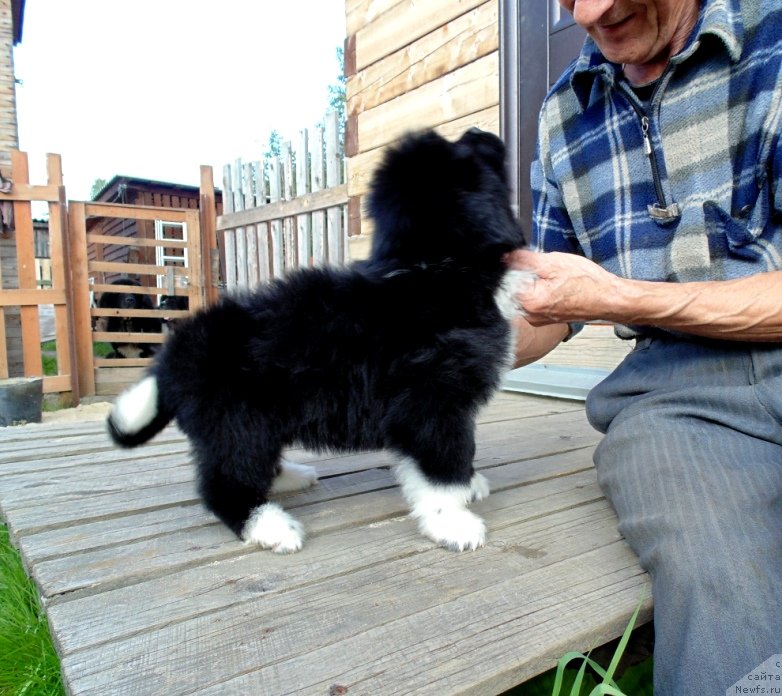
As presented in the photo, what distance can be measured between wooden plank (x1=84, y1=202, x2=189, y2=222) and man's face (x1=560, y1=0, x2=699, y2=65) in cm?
675

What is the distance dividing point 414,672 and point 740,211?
1.46 metres

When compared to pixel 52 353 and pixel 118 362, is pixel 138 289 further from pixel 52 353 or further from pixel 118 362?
pixel 52 353

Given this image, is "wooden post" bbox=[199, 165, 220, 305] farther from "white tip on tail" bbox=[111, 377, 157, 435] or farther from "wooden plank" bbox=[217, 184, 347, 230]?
"white tip on tail" bbox=[111, 377, 157, 435]

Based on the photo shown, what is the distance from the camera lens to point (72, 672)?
1063mm

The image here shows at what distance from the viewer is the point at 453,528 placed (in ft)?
5.19

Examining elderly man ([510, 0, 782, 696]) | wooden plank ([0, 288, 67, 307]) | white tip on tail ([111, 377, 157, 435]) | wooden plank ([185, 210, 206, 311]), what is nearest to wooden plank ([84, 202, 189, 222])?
wooden plank ([185, 210, 206, 311])

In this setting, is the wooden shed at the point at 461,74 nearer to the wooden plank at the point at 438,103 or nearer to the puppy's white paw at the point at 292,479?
the wooden plank at the point at 438,103

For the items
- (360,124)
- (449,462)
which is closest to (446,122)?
(360,124)

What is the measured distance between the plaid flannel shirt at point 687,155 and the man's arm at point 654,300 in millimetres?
180

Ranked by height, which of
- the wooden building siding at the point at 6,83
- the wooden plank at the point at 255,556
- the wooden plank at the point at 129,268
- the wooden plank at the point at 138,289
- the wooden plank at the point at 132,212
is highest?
the wooden building siding at the point at 6,83

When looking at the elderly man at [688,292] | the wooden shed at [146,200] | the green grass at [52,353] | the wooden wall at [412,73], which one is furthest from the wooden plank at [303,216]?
the wooden shed at [146,200]

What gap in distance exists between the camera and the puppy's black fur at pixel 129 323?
835 centimetres

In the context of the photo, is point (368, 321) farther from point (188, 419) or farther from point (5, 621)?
point (5, 621)

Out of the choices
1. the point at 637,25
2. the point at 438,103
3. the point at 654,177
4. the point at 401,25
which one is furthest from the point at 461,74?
the point at 654,177
